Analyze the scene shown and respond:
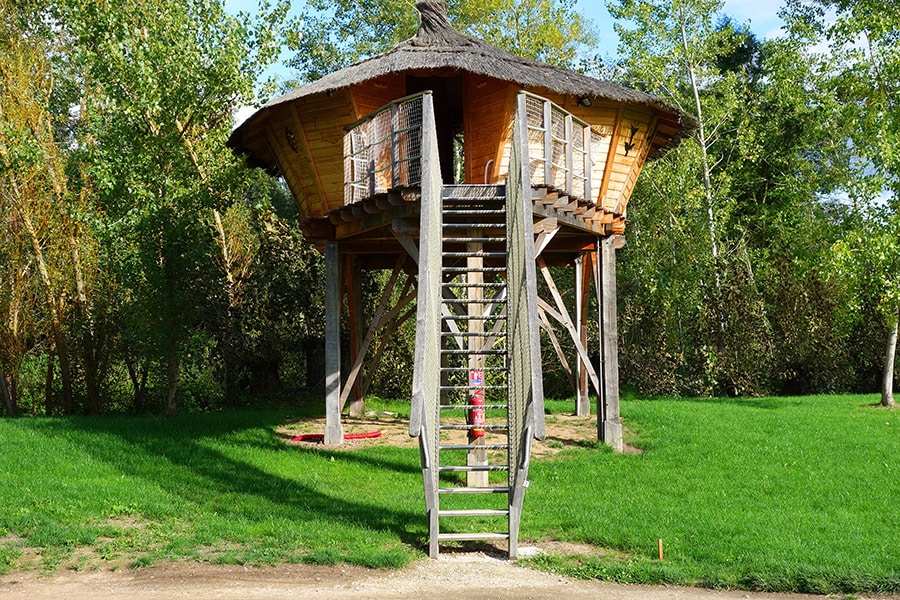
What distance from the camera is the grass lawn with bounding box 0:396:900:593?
8234mm

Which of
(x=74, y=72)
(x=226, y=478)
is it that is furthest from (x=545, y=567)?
(x=74, y=72)

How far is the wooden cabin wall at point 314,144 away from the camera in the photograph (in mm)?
13969

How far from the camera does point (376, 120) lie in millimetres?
12555

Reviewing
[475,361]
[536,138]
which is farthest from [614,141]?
[475,361]

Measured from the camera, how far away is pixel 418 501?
1052 centimetres

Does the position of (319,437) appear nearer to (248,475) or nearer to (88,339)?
(248,475)

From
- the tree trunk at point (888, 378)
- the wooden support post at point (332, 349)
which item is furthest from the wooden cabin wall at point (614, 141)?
the tree trunk at point (888, 378)

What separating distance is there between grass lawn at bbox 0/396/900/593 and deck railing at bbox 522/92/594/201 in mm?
4069

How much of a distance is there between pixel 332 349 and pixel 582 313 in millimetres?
5345

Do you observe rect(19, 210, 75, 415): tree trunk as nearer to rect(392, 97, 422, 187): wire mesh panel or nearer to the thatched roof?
the thatched roof

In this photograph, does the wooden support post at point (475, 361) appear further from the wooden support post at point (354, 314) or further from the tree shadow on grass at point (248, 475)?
the wooden support post at point (354, 314)

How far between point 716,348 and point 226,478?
53.0 feet

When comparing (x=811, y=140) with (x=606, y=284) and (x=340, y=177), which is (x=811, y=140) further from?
(x=340, y=177)

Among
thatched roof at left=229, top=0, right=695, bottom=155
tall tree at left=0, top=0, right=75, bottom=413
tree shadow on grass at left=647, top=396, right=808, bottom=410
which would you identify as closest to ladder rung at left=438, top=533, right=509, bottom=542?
thatched roof at left=229, top=0, right=695, bottom=155
